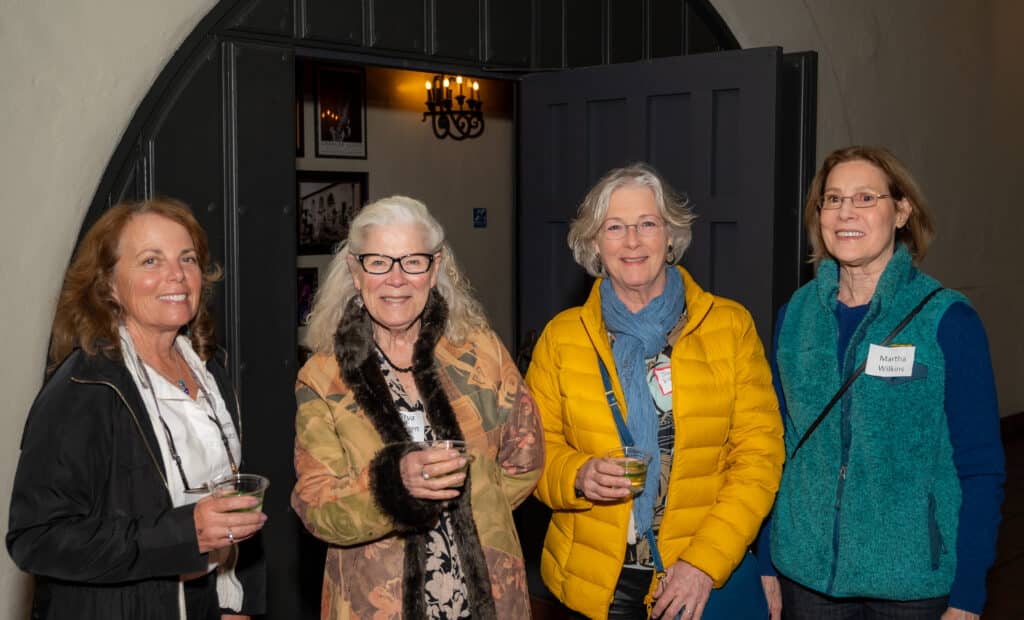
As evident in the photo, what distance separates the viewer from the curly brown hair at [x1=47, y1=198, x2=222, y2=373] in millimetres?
1988

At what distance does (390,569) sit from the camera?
6.54 ft

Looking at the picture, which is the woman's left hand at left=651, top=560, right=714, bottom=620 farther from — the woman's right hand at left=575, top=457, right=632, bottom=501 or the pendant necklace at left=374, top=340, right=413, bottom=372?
the pendant necklace at left=374, top=340, right=413, bottom=372

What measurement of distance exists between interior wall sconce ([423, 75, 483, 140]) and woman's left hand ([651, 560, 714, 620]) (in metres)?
5.60

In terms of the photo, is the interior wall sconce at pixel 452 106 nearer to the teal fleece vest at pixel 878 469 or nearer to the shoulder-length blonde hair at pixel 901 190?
the shoulder-length blonde hair at pixel 901 190

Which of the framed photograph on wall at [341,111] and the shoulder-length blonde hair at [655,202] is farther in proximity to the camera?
the framed photograph on wall at [341,111]

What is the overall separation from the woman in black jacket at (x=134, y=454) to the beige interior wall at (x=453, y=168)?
467 centimetres

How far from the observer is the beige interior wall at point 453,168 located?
719cm

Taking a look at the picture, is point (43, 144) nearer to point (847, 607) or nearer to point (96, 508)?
point (96, 508)

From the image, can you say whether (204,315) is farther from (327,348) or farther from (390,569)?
(390,569)

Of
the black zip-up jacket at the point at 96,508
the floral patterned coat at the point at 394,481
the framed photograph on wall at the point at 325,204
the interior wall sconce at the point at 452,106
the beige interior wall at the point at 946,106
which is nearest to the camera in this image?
the black zip-up jacket at the point at 96,508

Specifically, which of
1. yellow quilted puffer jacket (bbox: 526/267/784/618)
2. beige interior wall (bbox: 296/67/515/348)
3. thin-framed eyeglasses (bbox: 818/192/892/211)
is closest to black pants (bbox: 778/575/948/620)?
yellow quilted puffer jacket (bbox: 526/267/784/618)

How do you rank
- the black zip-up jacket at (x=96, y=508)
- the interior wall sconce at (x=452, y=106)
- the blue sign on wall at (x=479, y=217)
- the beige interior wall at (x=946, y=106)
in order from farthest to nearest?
the blue sign on wall at (x=479, y=217)
the interior wall sconce at (x=452, y=106)
the beige interior wall at (x=946, y=106)
the black zip-up jacket at (x=96, y=508)

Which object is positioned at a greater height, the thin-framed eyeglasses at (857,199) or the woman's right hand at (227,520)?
the thin-framed eyeglasses at (857,199)

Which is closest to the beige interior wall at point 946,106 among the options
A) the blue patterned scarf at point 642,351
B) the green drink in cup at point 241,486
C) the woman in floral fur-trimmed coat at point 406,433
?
the blue patterned scarf at point 642,351
